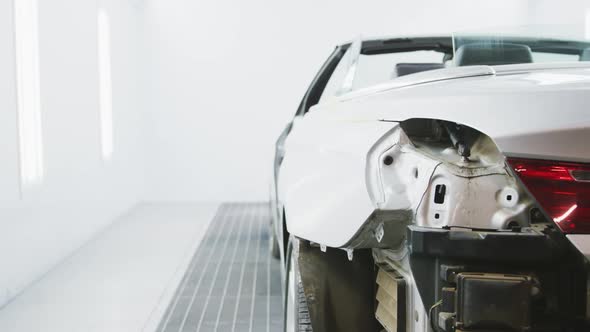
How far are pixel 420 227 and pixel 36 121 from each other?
380 centimetres

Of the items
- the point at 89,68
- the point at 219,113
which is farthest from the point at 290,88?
the point at 89,68

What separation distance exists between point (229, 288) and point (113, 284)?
856mm

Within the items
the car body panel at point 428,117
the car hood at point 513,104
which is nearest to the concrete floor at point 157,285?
the car body panel at point 428,117

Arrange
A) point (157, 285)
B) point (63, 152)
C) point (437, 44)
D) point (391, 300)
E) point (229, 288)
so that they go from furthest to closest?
point (63, 152) < point (157, 285) < point (229, 288) < point (437, 44) < point (391, 300)

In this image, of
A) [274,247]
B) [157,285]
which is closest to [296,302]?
[157,285]

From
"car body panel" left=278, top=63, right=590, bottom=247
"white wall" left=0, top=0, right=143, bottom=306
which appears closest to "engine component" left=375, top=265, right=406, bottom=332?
"car body panel" left=278, top=63, right=590, bottom=247

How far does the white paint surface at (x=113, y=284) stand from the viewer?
3486 mm

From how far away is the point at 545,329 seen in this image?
1.35 meters

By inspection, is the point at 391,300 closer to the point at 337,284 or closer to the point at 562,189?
the point at 337,284

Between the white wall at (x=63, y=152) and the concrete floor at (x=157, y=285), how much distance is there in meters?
0.23

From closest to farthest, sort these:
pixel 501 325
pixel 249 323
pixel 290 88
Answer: pixel 501 325, pixel 249 323, pixel 290 88

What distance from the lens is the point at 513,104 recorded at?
137 centimetres

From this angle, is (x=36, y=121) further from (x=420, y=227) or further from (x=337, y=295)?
(x=420, y=227)

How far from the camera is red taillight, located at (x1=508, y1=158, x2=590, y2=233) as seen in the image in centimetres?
130
